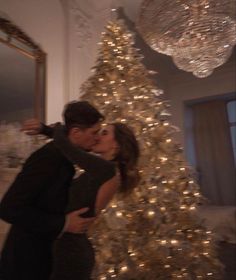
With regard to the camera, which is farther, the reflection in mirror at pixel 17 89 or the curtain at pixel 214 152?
the curtain at pixel 214 152

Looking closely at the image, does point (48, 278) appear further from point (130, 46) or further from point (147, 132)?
point (130, 46)

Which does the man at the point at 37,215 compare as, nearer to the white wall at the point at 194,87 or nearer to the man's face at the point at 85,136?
the man's face at the point at 85,136

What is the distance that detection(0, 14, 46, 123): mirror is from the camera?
2.45 metres

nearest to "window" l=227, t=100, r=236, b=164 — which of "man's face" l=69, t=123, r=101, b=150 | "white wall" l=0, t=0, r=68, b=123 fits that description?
"white wall" l=0, t=0, r=68, b=123

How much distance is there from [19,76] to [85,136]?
1639 mm

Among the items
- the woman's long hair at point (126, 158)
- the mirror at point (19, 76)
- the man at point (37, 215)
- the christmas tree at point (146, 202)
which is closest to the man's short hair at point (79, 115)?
the man at point (37, 215)

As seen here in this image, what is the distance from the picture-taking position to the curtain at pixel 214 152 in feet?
21.5

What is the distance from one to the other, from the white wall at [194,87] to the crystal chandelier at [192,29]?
12.4 ft

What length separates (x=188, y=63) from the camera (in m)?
2.98

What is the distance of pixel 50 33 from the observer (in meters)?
3.15

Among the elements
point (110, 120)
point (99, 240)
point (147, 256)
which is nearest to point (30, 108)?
point (110, 120)

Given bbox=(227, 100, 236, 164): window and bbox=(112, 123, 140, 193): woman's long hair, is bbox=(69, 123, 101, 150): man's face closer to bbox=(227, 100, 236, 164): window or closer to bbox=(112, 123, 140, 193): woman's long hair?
bbox=(112, 123, 140, 193): woman's long hair

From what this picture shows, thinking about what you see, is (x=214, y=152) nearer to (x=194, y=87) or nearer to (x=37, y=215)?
(x=194, y=87)

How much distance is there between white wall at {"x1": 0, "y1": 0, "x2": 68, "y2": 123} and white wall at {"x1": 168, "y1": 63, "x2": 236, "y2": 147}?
4.00 m
